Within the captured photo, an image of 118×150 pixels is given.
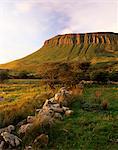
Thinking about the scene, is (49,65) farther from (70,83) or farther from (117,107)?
(117,107)

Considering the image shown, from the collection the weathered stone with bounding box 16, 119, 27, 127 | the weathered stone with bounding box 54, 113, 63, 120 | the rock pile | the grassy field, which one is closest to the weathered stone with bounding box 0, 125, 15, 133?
the rock pile

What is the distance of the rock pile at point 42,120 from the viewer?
11.5m

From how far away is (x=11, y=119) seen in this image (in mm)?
14203

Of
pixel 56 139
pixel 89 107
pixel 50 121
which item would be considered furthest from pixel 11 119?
pixel 89 107

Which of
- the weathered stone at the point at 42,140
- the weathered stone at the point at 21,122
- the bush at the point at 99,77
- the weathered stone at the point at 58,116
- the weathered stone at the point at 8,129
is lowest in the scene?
the weathered stone at the point at 42,140

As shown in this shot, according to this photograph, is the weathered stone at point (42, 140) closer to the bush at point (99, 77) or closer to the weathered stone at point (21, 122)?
the weathered stone at point (21, 122)

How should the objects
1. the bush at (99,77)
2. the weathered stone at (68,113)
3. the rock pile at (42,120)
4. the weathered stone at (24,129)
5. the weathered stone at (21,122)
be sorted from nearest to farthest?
the rock pile at (42,120) → the weathered stone at (24,129) → the weathered stone at (21,122) → the weathered stone at (68,113) → the bush at (99,77)

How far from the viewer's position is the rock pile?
11539mm

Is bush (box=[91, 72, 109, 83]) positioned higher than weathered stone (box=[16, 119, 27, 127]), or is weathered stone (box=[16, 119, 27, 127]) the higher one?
bush (box=[91, 72, 109, 83])

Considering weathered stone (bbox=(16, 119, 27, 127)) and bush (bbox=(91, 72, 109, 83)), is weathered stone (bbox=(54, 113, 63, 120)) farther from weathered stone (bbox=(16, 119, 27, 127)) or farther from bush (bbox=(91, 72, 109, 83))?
bush (bbox=(91, 72, 109, 83))

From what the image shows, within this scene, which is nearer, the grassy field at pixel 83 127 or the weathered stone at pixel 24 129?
the grassy field at pixel 83 127

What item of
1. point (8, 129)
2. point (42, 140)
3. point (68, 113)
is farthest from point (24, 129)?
point (68, 113)

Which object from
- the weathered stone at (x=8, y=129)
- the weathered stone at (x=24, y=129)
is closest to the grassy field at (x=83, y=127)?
the weathered stone at (x=24, y=129)

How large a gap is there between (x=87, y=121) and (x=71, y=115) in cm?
134
